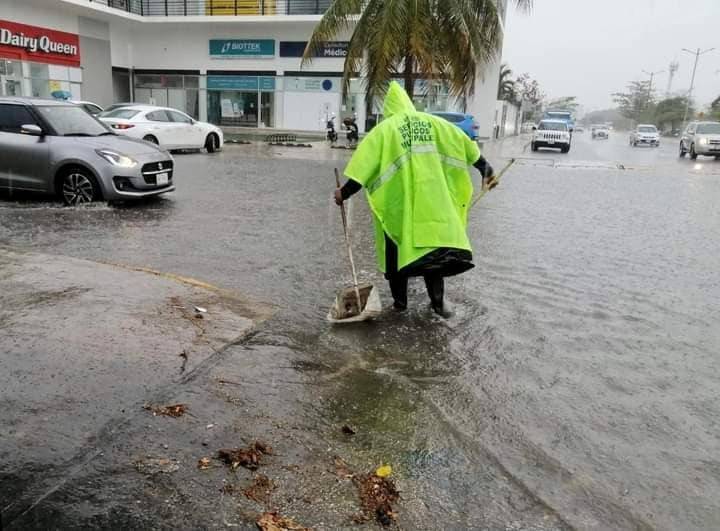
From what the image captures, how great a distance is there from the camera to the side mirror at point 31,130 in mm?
8828

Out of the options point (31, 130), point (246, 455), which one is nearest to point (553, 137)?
point (31, 130)

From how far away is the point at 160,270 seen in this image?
612cm

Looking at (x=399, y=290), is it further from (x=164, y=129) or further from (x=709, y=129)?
(x=709, y=129)

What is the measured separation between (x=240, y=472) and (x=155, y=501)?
1.30ft

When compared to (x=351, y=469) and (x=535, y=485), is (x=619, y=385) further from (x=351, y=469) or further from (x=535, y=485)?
(x=351, y=469)

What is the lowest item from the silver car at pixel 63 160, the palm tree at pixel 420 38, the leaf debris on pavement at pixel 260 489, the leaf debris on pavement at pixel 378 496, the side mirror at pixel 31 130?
the leaf debris on pavement at pixel 378 496

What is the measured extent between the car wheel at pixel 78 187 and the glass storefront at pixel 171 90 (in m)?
28.4

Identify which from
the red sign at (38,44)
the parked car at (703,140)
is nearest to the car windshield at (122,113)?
the red sign at (38,44)

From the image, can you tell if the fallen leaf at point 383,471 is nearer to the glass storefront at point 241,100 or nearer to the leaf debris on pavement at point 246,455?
the leaf debris on pavement at point 246,455

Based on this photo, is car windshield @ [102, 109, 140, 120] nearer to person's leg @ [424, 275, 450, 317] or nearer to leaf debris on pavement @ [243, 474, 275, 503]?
person's leg @ [424, 275, 450, 317]

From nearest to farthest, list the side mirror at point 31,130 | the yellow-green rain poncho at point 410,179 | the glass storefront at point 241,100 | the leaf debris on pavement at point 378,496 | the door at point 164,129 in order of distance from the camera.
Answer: the leaf debris on pavement at point 378,496 < the yellow-green rain poncho at point 410,179 < the side mirror at point 31,130 < the door at point 164,129 < the glass storefront at point 241,100

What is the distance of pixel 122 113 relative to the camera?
1797 cm

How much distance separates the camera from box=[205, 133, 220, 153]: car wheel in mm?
20266

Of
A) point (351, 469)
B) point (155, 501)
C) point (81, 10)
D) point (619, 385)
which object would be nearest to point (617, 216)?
point (619, 385)
